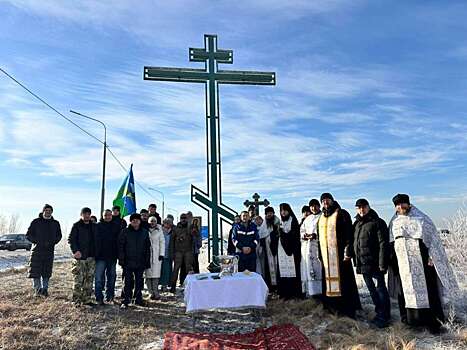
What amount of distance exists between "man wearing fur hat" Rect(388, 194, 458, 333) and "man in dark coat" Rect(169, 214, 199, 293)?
4.40 m

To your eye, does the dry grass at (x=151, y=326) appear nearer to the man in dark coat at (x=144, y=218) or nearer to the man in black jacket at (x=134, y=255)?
the man in black jacket at (x=134, y=255)

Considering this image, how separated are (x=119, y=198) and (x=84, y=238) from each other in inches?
182

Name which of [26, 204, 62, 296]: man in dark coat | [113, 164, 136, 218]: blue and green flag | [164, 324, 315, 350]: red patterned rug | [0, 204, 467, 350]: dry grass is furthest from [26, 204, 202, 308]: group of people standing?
[113, 164, 136, 218]: blue and green flag

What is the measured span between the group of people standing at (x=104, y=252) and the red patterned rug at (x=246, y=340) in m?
1.97

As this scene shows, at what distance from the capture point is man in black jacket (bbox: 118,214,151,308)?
706cm

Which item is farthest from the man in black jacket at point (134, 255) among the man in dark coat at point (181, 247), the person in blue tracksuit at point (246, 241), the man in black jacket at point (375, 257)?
the man in black jacket at point (375, 257)

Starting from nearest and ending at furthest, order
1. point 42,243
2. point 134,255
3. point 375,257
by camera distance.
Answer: point 375,257, point 134,255, point 42,243

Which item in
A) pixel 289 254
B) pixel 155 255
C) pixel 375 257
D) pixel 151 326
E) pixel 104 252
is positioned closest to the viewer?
pixel 375 257

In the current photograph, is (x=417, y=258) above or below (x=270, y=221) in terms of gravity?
below

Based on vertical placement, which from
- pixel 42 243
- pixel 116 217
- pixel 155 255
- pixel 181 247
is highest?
pixel 116 217

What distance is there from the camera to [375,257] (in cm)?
574

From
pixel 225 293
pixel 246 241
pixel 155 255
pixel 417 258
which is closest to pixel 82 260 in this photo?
pixel 155 255

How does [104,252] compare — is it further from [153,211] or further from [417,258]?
[417,258]

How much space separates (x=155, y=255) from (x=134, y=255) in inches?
27.1
